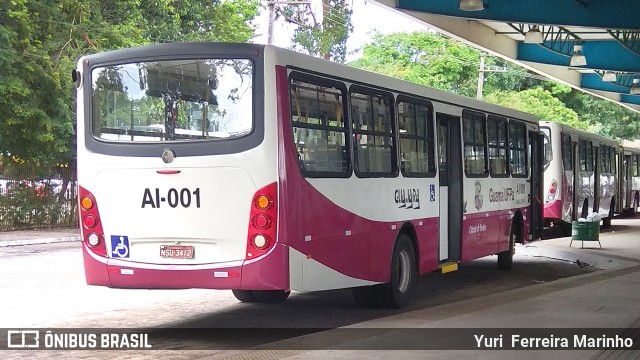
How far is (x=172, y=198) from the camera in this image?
374 inches

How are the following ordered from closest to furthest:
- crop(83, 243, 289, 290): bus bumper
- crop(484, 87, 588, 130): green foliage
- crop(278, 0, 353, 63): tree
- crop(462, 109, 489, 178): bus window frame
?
crop(83, 243, 289, 290): bus bumper → crop(462, 109, 489, 178): bus window frame → crop(484, 87, 588, 130): green foliage → crop(278, 0, 353, 63): tree

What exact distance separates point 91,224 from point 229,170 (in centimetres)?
177

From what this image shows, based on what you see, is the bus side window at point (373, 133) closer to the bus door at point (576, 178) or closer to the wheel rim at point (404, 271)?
the wheel rim at point (404, 271)

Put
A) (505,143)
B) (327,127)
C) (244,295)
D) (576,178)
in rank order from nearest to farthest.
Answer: (327,127)
(244,295)
(505,143)
(576,178)

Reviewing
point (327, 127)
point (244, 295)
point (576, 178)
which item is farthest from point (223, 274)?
point (576, 178)

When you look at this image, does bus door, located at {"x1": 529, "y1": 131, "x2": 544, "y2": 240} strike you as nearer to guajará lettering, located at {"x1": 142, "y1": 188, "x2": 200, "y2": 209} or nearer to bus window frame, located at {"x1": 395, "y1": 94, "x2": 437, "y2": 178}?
bus window frame, located at {"x1": 395, "y1": 94, "x2": 437, "y2": 178}

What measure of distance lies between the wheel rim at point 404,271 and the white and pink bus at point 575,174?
1543cm

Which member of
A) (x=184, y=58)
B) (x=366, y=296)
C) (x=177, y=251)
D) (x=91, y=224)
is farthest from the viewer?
(x=366, y=296)

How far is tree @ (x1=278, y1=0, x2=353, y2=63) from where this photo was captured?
225ft

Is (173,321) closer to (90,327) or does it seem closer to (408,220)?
(90,327)

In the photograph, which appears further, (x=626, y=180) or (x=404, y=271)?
(x=626, y=180)

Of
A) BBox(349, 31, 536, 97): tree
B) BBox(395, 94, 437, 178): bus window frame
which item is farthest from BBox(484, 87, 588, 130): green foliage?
BBox(395, 94, 437, 178): bus window frame

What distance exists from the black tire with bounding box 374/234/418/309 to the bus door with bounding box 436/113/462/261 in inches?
60.6

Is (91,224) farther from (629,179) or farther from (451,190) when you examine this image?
(629,179)
